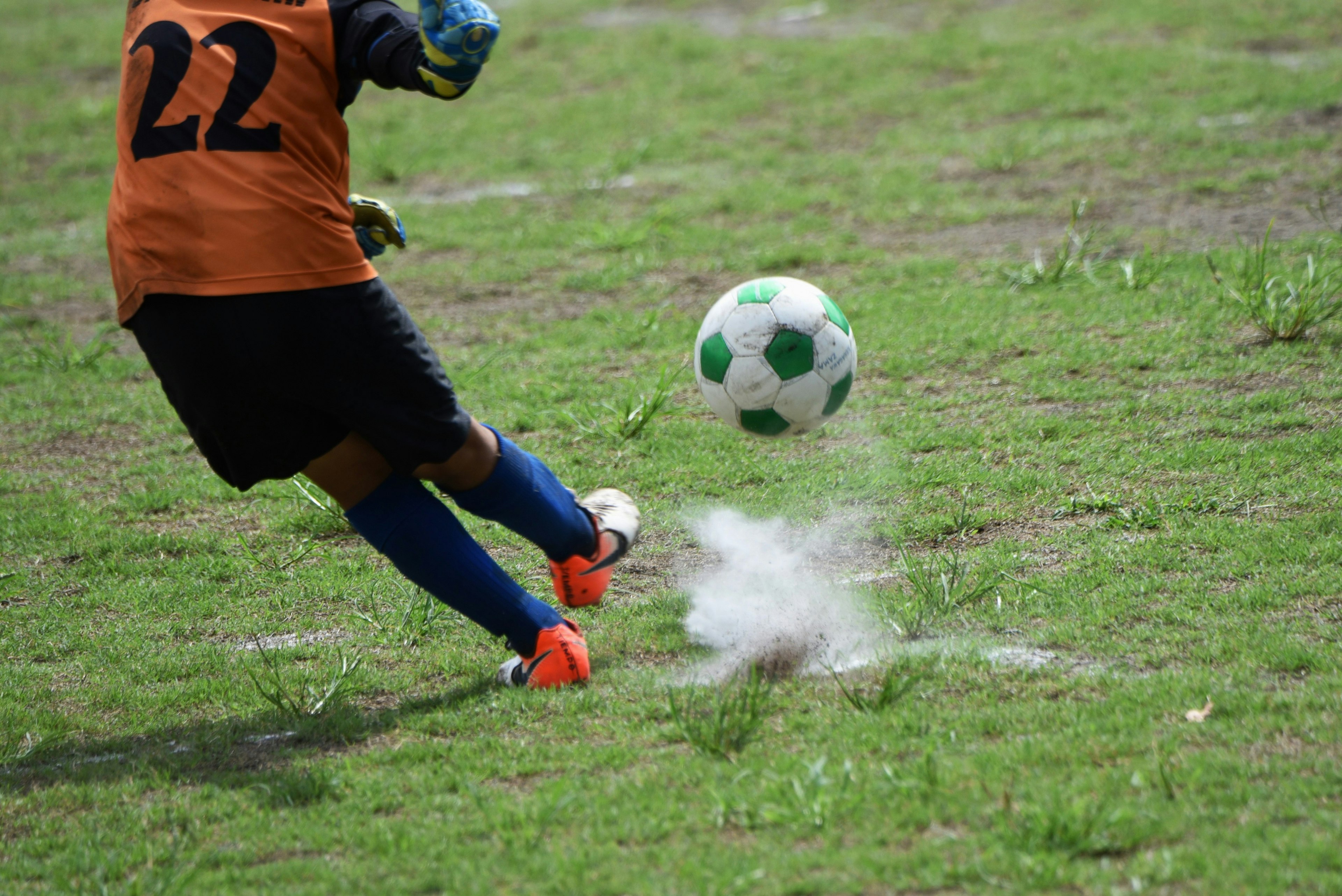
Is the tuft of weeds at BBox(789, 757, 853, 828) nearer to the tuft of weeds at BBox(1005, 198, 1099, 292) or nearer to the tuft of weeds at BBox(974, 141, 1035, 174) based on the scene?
the tuft of weeds at BBox(1005, 198, 1099, 292)

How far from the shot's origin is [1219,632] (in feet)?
9.39

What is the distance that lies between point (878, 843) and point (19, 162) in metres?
9.52

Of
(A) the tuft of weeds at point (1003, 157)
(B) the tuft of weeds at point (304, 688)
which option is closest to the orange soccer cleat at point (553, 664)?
(B) the tuft of weeds at point (304, 688)

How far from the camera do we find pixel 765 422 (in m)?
3.66

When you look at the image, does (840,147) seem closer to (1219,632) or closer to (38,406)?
(38,406)

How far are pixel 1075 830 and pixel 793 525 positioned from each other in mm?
1822

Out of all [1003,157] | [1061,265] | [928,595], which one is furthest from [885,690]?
[1003,157]

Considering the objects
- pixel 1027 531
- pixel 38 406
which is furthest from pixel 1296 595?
pixel 38 406

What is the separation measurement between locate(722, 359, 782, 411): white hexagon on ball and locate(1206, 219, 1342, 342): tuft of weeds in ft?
7.90

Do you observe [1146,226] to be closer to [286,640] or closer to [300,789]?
[286,640]

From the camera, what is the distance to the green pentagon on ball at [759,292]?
3.72 meters

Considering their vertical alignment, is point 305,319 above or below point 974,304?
Answer: above

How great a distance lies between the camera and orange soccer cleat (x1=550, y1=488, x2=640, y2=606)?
3.09 m

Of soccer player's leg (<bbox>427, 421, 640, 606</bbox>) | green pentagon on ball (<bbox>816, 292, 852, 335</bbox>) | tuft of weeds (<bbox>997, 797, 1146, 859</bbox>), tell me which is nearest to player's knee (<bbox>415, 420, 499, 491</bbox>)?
soccer player's leg (<bbox>427, 421, 640, 606</bbox>)
